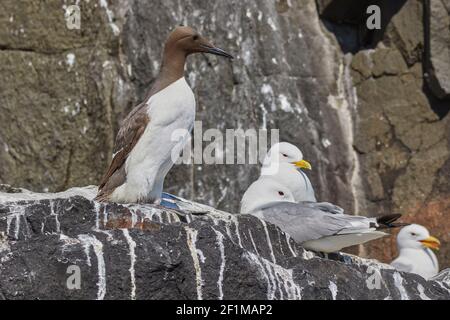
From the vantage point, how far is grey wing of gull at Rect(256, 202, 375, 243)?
30.1 feet

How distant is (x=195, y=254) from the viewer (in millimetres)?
7523

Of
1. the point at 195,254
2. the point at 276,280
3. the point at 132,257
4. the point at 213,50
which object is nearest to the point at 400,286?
the point at 276,280

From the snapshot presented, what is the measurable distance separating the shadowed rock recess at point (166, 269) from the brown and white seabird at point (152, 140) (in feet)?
4.61

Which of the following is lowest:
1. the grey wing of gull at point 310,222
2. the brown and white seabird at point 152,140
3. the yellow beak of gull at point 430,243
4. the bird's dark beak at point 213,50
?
the yellow beak of gull at point 430,243

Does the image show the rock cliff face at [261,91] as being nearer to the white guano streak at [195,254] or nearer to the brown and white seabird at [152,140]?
the brown and white seabird at [152,140]

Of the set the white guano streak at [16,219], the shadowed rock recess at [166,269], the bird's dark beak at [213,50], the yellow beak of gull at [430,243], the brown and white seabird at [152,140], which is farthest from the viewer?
the yellow beak of gull at [430,243]

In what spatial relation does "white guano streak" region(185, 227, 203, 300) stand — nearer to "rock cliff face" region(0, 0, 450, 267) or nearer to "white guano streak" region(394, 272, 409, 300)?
"white guano streak" region(394, 272, 409, 300)

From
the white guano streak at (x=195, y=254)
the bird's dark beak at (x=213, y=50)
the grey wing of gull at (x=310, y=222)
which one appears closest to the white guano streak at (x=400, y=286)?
the grey wing of gull at (x=310, y=222)

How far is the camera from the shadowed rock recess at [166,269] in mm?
7277

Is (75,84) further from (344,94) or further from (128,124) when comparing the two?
(128,124)

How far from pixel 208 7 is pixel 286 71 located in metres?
1.09

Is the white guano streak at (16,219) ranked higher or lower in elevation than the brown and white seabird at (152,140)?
lower

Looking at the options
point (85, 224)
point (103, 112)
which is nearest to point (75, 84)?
point (103, 112)

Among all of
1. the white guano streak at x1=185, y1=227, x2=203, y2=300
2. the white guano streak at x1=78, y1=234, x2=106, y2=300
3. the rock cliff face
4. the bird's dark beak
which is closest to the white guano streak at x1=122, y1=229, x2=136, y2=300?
the white guano streak at x1=78, y1=234, x2=106, y2=300
